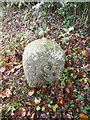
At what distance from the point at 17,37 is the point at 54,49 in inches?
80.7

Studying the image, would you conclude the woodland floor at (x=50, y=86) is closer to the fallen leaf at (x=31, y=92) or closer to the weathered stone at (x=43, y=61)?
the fallen leaf at (x=31, y=92)

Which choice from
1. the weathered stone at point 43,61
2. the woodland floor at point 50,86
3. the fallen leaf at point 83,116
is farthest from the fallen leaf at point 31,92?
the fallen leaf at point 83,116

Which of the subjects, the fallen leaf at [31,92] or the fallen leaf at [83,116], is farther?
the fallen leaf at [31,92]

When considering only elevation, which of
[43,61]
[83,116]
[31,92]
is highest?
[43,61]

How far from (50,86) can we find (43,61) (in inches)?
22.3

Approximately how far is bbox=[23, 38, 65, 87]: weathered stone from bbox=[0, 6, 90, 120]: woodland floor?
0.82 feet

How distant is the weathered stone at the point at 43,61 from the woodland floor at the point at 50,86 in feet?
0.82

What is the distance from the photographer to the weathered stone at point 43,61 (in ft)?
10.7

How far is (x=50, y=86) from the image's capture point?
3621mm

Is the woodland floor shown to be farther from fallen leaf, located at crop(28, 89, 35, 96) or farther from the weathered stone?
the weathered stone

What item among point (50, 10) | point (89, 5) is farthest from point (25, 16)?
point (89, 5)

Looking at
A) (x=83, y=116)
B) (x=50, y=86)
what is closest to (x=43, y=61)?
(x=50, y=86)

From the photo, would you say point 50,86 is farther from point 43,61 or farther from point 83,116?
point 83,116

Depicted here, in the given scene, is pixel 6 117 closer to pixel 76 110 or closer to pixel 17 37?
pixel 76 110
